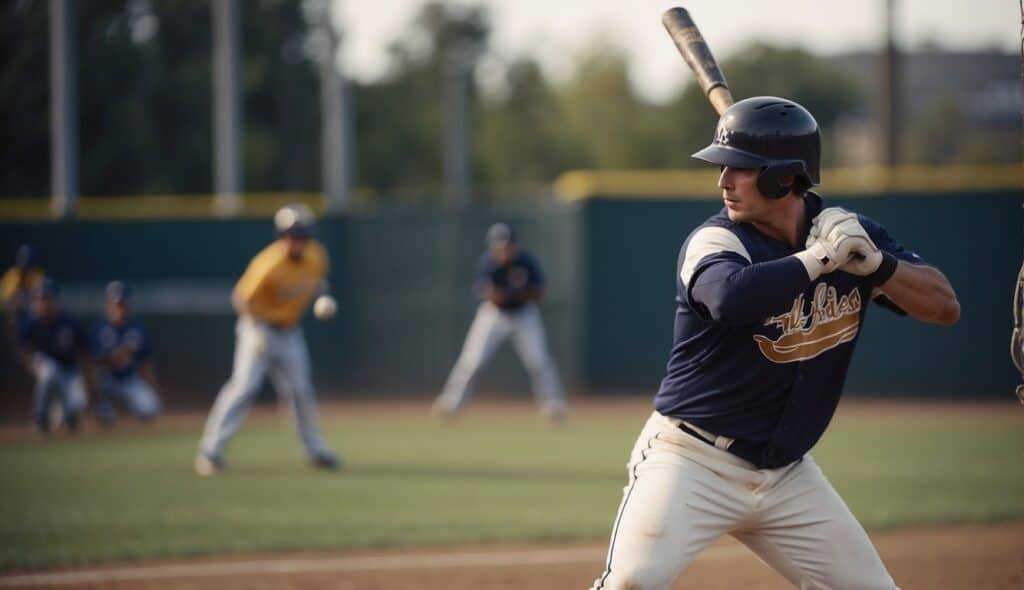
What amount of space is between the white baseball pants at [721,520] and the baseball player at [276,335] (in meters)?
6.96

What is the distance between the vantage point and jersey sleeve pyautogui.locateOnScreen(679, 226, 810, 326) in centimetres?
355

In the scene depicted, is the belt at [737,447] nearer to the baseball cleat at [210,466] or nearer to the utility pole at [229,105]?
the baseball cleat at [210,466]

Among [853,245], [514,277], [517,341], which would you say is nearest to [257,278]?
[514,277]

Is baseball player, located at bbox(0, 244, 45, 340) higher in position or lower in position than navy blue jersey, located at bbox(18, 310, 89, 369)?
higher

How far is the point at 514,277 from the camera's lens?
14680 millimetres

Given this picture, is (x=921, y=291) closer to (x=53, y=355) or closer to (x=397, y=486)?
(x=397, y=486)

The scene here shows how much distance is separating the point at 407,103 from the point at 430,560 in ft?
139

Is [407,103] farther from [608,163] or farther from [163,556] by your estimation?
[163,556]

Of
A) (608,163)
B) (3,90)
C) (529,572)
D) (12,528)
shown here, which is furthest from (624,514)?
(608,163)

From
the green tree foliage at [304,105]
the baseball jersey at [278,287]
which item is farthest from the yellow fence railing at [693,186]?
the baseball jersey at [278,287]

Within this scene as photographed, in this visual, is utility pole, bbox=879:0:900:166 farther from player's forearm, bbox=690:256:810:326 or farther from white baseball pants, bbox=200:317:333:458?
player's forearm, bbox=690:256:810:326

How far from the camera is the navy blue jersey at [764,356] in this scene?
385 cm

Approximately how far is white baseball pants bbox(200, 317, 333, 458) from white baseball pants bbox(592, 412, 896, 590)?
6.93m

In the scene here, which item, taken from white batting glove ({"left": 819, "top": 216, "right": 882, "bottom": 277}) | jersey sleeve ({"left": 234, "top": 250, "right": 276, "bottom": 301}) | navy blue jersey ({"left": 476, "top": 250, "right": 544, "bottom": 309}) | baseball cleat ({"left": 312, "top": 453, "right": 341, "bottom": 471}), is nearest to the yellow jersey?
navy blue jersey ({"left": 476, "top": 250, "right": 544, "bottom": 309})
